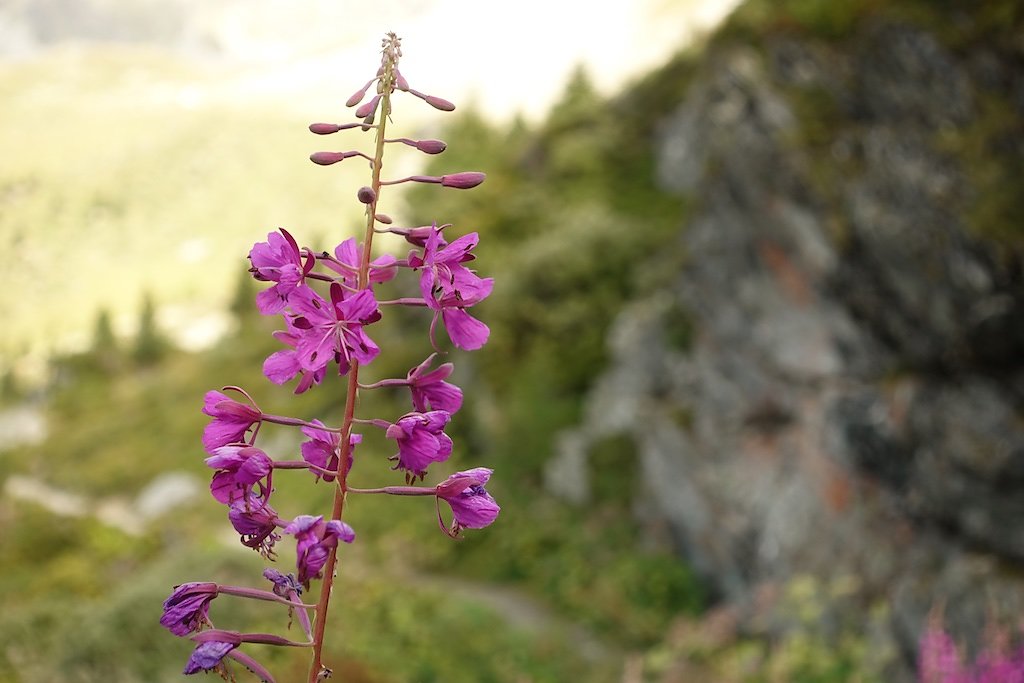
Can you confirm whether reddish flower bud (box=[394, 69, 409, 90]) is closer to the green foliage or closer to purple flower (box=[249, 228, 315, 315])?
purple flower (box=[249, 228, 315, 315])

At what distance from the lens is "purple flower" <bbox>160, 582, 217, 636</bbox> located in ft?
5.44

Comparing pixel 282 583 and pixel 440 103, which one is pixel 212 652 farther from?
pixel 440 103

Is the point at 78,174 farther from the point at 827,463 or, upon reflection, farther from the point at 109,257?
the point at 827,463

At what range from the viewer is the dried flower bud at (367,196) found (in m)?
1.61

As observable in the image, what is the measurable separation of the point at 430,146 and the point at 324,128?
0.96ft

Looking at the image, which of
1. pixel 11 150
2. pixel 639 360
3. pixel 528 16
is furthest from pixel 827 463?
pixel 528 16

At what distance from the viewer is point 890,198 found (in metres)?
8.63

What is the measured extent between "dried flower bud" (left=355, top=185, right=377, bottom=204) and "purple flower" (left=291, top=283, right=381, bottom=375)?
19 centimetres

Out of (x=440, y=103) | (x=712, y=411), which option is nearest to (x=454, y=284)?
(x=440, y=103)

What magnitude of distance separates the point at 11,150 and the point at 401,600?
8852cm

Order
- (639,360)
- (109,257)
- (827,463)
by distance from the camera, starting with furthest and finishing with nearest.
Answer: (109,257)
(639,360)
(827,463)

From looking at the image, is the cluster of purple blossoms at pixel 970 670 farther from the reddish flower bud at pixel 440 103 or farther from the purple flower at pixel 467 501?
the reddish flower bud at pixel 440 103

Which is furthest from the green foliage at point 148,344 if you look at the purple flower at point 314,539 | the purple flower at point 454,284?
the purple flower at point 314,539

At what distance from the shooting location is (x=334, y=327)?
159cm
